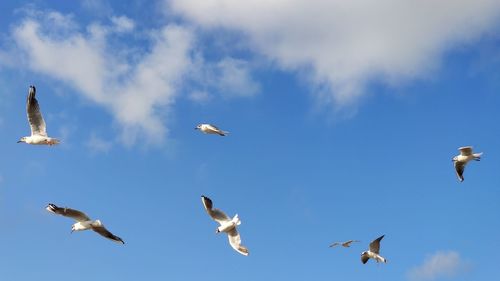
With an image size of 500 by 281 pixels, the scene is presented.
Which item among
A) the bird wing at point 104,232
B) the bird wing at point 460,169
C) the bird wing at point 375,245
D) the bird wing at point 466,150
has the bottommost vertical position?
the bird wing at point 104,232

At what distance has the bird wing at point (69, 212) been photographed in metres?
32.1

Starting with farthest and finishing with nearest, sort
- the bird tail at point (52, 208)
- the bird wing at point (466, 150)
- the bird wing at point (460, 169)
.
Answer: the bird wing at point (460, 169), the bird wing at point (466, 150), the bird tail at point (52, 208)

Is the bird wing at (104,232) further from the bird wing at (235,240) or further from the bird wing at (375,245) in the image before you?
the bird wing at (375,245)

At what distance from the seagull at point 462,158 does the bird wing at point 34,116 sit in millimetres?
23386

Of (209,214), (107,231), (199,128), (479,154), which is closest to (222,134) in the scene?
(199,128)

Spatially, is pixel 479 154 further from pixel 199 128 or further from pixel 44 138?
pixel 44 138

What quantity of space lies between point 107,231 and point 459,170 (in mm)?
23824

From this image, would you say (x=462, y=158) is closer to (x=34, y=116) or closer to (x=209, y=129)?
(x=209, y=129)

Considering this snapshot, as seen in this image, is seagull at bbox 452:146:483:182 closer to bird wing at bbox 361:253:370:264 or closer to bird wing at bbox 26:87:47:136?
bird wing at bbox 361:253:370:264

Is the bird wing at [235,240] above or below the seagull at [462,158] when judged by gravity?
below

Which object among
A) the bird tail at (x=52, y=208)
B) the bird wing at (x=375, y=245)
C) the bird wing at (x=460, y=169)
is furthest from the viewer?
the bird wing at (x=460, y=169)

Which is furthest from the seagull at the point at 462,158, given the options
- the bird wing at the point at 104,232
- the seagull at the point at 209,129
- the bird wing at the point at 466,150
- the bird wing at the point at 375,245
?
the bird wing at the point at 104,232

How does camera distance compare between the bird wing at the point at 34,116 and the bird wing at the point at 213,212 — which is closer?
the bird wing at the point at 213,212

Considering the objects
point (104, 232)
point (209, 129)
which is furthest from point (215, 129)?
point (104, 232)
